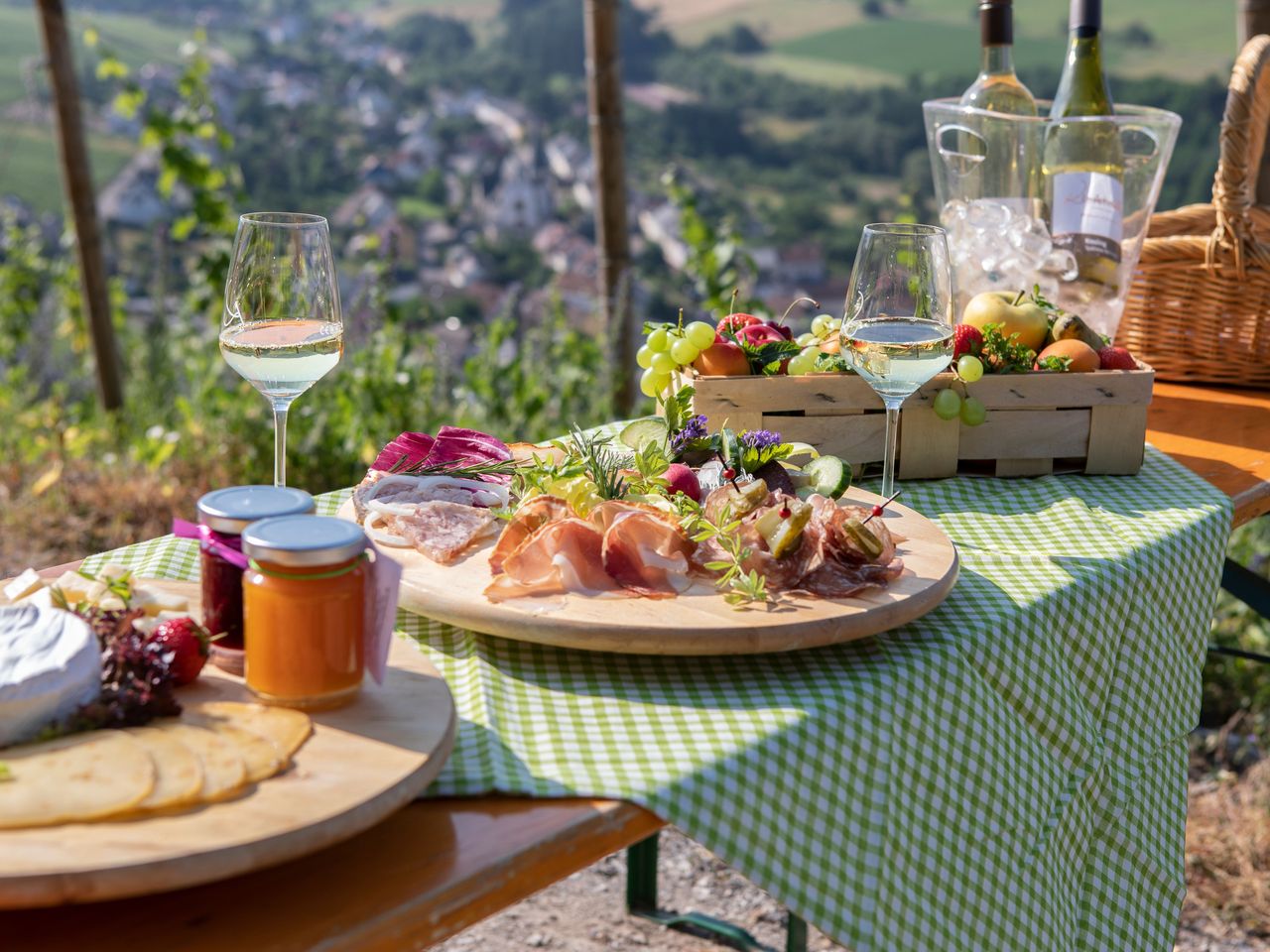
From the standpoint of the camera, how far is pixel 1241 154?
2580 mm

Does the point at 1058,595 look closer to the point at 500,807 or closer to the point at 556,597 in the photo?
the point at 556,597

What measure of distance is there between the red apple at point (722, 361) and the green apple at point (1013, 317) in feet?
1.49

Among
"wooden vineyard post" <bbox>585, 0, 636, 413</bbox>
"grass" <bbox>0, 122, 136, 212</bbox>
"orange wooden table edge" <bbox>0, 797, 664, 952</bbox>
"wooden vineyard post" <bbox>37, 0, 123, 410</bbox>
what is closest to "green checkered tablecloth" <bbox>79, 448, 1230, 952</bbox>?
"orange wooden table edge" <bbox>0, 797, 664, 952</bbox>

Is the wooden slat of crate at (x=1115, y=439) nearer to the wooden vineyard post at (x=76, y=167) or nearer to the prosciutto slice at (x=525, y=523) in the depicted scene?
A: the prosciutto slice at (x=525, y=523)

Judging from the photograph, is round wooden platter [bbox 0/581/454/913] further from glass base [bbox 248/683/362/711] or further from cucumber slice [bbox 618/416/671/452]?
cucumber slice [bbox 618/416/671/452]

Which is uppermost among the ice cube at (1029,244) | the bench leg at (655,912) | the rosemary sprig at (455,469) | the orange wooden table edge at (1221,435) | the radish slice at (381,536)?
the ice cube at (1029,244)

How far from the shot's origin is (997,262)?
2580 mm

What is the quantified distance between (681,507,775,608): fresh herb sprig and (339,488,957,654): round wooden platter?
2 centimetres

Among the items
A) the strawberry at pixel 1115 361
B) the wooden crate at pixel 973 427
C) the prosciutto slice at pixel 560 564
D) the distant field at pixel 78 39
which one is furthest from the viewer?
the distant field at pixel 78 39

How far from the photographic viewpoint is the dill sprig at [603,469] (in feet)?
5.45

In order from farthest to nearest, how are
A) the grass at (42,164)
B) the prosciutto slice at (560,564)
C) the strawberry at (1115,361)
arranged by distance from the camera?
the grass at (42,164), the strawberry at (1115,361), the prosciutto slice at (560,564)

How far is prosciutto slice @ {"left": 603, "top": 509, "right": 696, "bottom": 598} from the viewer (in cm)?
146

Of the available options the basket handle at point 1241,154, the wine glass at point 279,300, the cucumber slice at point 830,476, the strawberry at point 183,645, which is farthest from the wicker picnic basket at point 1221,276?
the strawberry at point 183,645

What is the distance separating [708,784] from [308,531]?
0.43m
